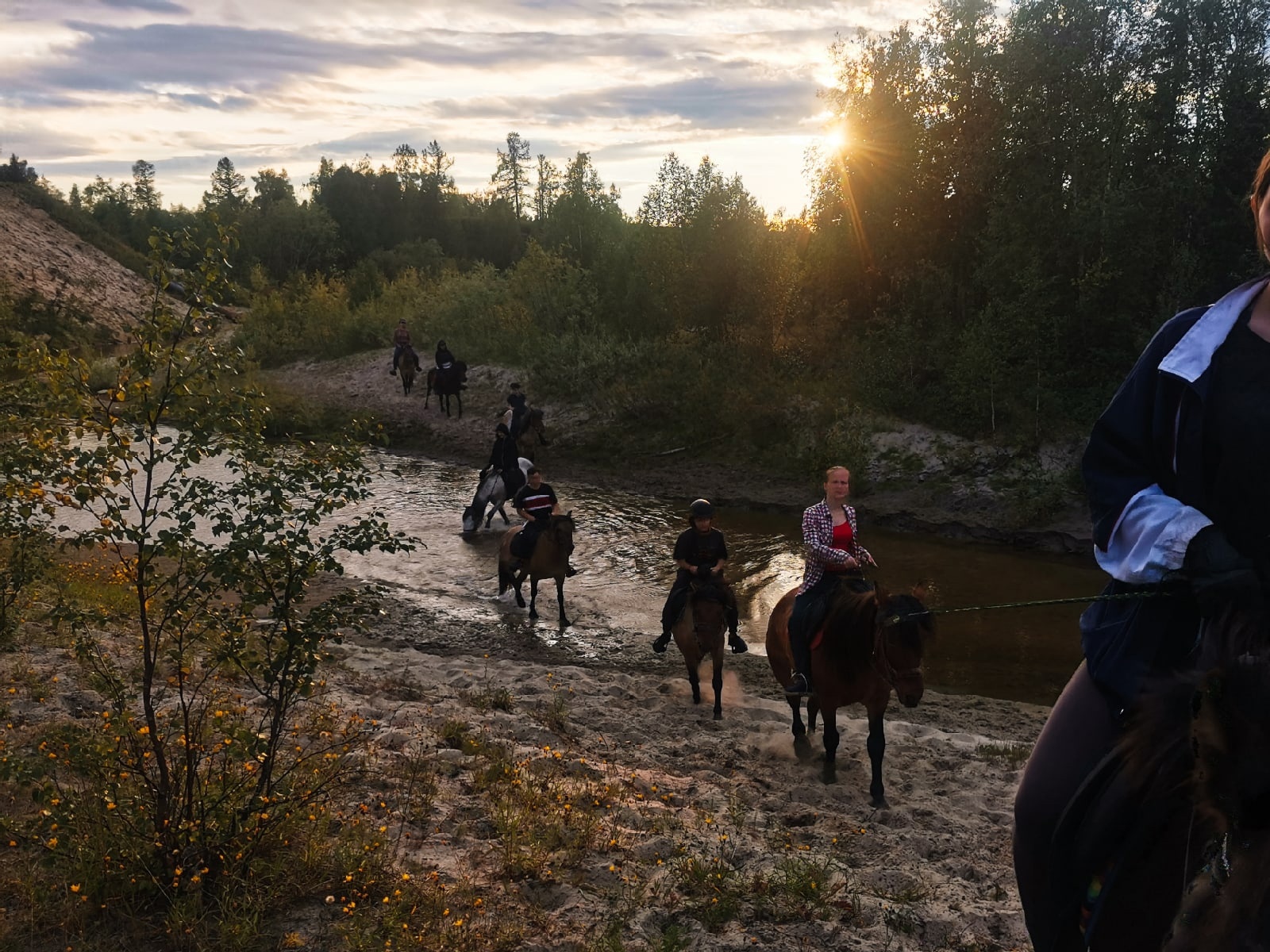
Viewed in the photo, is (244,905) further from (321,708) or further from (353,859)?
(321,708)

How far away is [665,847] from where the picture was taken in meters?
5.78

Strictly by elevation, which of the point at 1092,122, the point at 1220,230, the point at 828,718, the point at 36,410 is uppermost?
the point at 1092,122

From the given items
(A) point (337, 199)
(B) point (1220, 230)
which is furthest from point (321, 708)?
(A) point (337, 199)

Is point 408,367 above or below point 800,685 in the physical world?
above

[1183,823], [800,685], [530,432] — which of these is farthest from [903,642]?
[530,432]

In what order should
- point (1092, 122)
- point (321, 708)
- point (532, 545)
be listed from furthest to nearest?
point (1092, 122) → point (532, 545) → point (321, 708)

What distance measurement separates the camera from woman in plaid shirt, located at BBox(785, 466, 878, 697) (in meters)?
7.84

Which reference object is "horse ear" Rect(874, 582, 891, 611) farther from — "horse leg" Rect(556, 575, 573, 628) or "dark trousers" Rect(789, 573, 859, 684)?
"horse leg" Rect(556, 575, 573, 628)

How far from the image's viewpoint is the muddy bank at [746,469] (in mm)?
18938

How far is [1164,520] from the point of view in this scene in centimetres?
190

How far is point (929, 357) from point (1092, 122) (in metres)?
7.69

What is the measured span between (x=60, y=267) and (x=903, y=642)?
2877 inches

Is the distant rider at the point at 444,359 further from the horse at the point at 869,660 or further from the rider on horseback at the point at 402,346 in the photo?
the horse at the point at 869,660

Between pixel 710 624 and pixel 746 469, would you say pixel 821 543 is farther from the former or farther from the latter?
pixel 746 469
